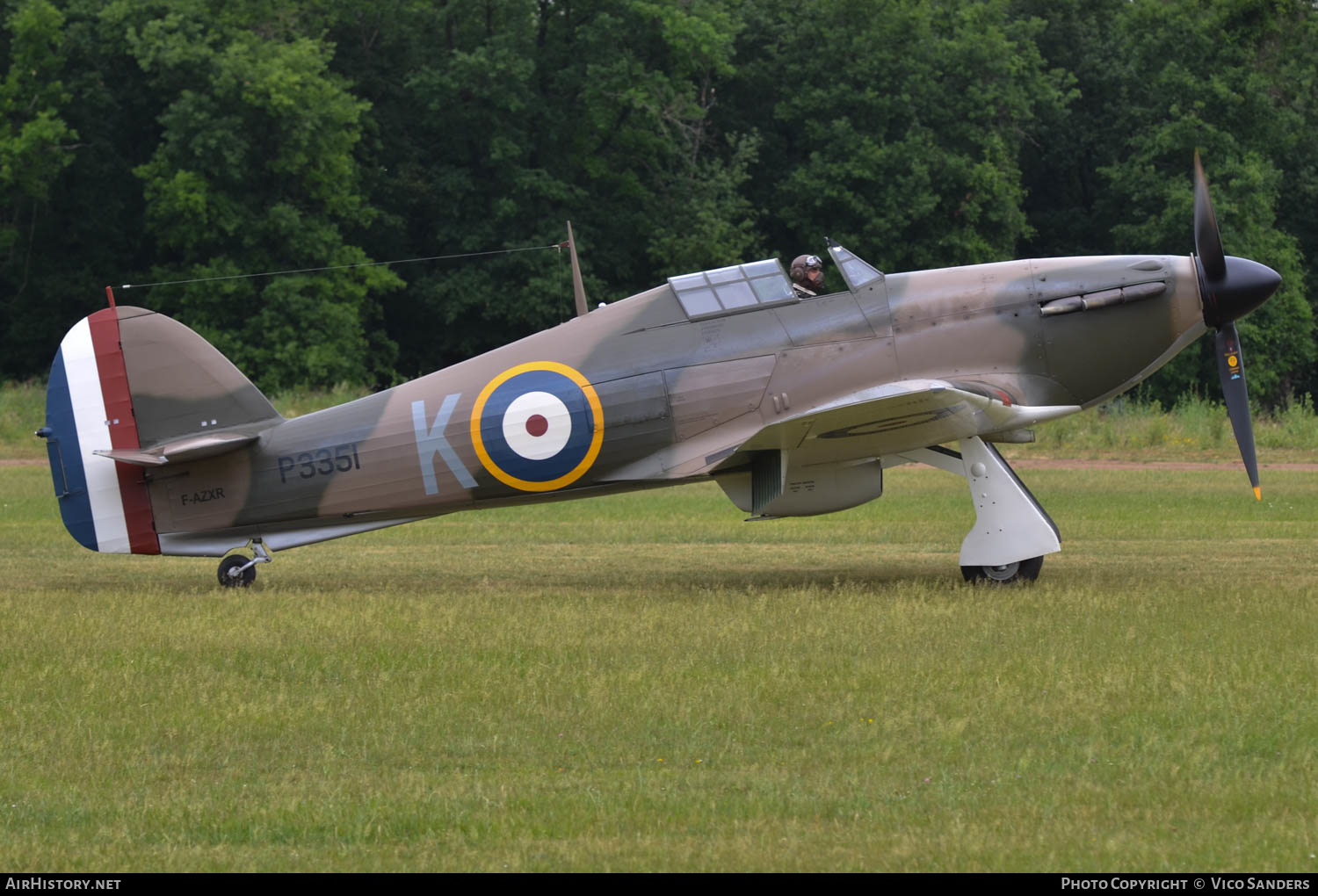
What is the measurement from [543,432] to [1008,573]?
393 centimetres

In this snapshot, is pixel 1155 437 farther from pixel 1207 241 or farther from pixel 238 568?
pixel 238 568

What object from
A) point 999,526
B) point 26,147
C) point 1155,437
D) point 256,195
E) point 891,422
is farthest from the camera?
point 256,195

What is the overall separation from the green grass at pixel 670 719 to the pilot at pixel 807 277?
2.48m

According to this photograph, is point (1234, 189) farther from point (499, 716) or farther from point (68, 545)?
point (499, 716)

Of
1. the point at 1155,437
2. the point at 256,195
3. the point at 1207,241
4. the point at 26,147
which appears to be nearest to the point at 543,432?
the point at 1207,241

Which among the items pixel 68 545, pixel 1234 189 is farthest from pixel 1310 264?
pixel 68 545

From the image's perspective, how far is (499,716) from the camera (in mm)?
7820

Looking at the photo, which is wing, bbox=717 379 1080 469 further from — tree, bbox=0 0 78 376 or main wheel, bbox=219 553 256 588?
tree, bbox=0 0 78 376

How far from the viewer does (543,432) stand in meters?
12.2

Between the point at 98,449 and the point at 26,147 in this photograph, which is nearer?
the point at 98,449

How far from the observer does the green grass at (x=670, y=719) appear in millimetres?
5781

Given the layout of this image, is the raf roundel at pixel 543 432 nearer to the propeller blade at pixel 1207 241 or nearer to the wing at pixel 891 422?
the wing at pixel 891 422

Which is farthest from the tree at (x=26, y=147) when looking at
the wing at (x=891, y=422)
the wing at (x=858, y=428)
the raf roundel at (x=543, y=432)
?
the wing at (x=891, y=422)

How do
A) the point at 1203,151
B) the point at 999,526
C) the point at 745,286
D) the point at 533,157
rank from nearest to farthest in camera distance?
the point at 999,526 < the point at 745,286 < the point at 1203,151 < the point at 533,157
